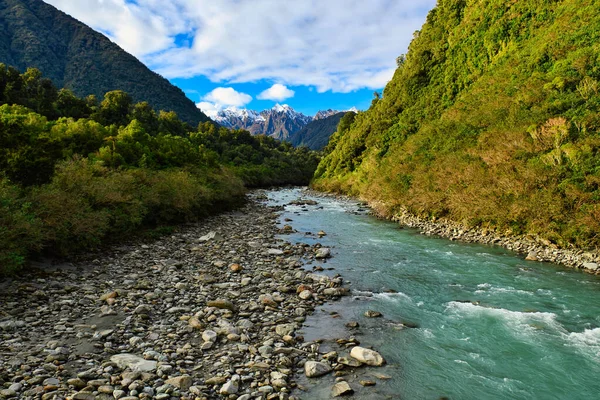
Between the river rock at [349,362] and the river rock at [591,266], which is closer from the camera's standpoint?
the river rock at [349,362]

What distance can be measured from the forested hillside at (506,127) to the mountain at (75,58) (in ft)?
379

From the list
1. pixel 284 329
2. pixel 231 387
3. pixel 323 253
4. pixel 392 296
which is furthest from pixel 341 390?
pixel 323 253

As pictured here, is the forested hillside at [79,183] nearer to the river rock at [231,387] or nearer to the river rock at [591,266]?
the river rock at [231,387]

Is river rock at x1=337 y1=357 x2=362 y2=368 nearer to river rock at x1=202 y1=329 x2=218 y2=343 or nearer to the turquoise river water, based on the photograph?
the turquoise river water

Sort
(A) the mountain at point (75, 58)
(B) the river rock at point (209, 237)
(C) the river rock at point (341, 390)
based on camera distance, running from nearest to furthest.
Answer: (C) the river rock at point (341, 390) → (B) the river rock at point (209, 237) → (A) the mountain at point (75, 58)

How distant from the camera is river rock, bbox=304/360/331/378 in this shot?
26.1 feet

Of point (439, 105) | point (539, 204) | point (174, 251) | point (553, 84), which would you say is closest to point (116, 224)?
point (174, 251)

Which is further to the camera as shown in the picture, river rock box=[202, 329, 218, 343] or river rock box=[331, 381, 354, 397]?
river rock box=[202, 329, 218, 343]

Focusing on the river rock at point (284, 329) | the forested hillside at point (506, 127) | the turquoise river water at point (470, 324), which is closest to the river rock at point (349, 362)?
the turquoise river water at point (470, 324)

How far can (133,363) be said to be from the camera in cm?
781

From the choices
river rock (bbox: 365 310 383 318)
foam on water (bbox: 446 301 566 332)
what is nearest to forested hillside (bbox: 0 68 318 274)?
river rock (bbox: 365 310 383 318)

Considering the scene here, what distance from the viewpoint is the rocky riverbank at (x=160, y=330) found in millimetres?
7137

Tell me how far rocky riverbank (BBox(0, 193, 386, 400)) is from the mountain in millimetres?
127665

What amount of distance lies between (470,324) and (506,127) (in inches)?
929
